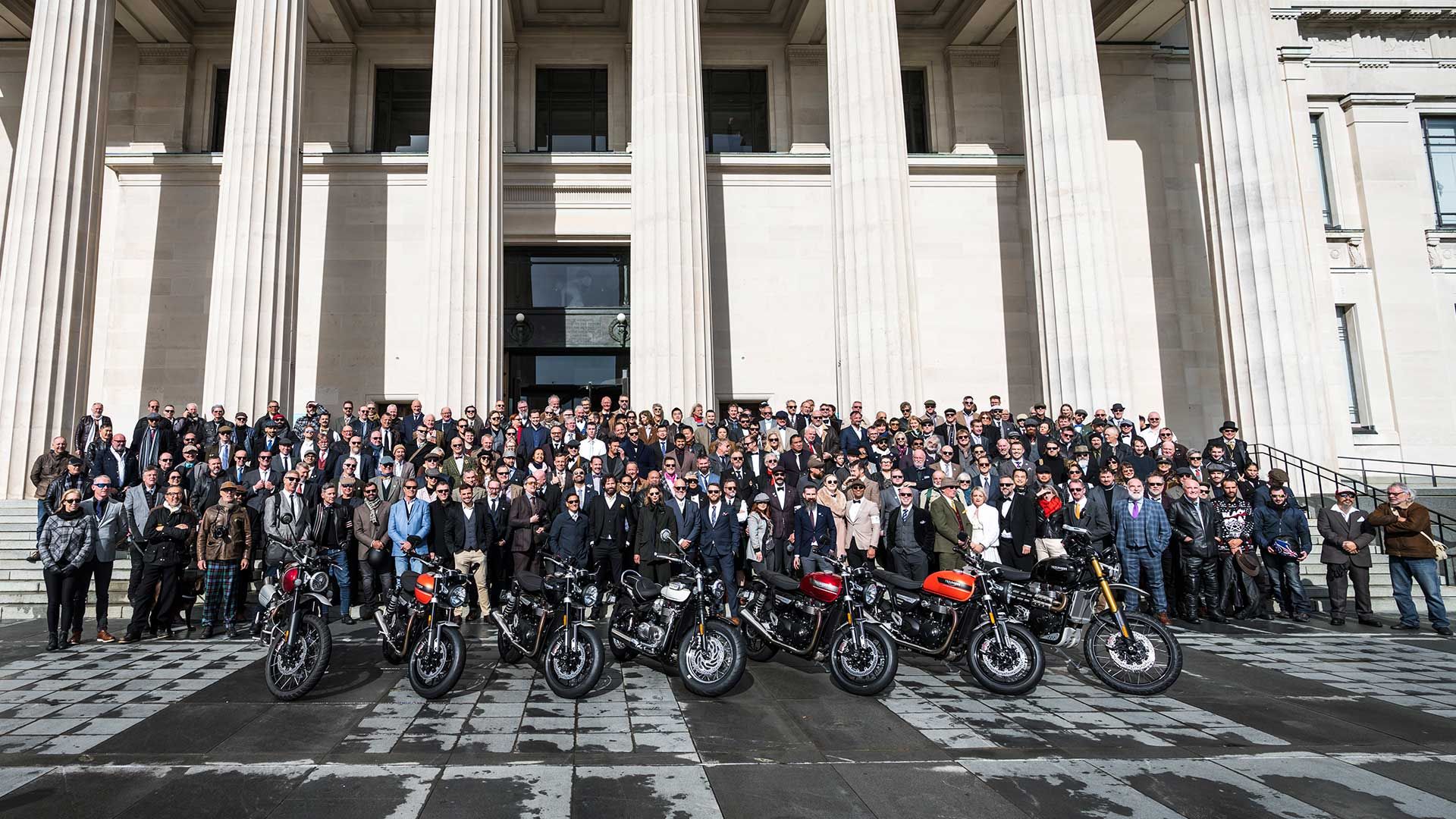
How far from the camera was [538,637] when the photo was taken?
7.71 m

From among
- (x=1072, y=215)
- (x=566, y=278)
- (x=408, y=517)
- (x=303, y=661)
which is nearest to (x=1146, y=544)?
(x=1072, y=215)

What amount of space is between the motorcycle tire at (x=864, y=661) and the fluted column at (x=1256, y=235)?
1332 centimetres

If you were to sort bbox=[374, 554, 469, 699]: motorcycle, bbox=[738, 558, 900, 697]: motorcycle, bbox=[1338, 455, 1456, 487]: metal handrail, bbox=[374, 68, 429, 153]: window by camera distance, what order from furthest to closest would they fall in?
bbox=[374, 68, 429, 153]: window → bbox=[1338, 455, 1456, 487]: metal handrail → bbox=[738, 558, 900, 697]: motorcycle → bbox=[374, 554, 469, 699]: motorcycle

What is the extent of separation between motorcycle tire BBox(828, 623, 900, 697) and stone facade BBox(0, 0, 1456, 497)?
9562mm

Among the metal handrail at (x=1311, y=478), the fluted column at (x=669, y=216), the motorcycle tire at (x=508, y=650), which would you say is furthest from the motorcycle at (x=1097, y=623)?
the metal handrail at (x=1311, y=478)

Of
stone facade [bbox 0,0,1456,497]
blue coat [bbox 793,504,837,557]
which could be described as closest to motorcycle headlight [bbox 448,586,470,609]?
blue coat [bbox 793,504,837,557]

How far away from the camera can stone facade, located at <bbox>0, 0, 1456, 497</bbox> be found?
1677cm

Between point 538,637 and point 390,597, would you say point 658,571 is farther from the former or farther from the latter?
point 390,597

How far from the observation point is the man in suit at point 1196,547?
34.6 feet

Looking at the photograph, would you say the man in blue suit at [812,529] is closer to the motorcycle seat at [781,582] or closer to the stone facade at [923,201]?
the motorcycle seat at [781,582]

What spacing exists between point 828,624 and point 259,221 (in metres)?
14.2

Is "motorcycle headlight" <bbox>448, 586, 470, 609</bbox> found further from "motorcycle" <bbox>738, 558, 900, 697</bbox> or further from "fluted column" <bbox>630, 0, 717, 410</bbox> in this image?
"fluted column" <bbox>630, 0, 717, 410</bbox>

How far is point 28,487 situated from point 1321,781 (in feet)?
63.5

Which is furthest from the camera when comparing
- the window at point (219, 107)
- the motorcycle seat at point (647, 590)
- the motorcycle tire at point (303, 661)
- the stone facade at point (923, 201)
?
the window at point (219, 107)
